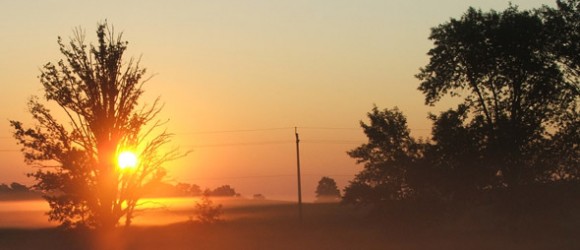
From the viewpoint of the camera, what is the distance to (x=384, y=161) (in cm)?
6150

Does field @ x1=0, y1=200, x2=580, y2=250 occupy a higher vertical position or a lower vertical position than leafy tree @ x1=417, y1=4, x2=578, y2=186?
lower

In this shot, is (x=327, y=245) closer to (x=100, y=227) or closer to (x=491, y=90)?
(x=491, y=90)

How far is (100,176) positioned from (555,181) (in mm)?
43601

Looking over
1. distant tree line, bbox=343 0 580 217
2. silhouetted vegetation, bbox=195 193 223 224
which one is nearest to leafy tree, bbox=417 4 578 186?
distant tree line, bbox=343 0 580 217

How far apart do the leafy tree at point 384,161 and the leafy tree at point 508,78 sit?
7563mm

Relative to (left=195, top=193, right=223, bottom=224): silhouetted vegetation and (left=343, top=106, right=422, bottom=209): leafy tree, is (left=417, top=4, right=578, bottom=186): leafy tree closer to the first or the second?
(left=343, top=106, right=422, bottom=209): leafy tree

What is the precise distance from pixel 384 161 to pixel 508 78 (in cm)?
1444

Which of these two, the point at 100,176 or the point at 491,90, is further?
the point at 491,90

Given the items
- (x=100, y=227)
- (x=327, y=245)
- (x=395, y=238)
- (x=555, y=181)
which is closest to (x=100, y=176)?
(x=100, y=227)

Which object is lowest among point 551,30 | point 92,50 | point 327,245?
→ point 327,245

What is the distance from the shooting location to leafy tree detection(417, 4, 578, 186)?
50.6 metres

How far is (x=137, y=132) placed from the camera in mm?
18750

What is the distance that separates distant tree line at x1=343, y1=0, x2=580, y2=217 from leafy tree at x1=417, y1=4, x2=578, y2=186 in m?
0.07

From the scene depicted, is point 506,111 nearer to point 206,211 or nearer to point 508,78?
point 508,78
